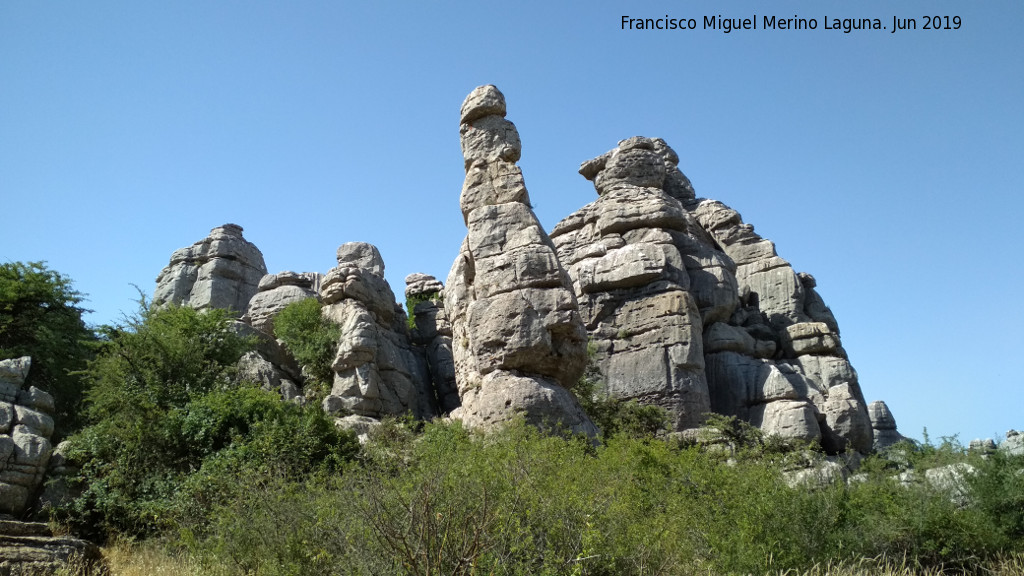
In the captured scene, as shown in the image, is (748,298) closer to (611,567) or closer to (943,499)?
(943,499)

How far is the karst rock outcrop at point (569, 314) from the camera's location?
1873 cm

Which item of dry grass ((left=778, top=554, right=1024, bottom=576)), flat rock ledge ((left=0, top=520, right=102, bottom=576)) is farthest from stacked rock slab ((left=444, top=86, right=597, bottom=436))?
flat rock ledge ((left=0, top=520, right=102, bottom=576))

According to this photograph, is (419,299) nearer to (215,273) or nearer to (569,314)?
(215,273)

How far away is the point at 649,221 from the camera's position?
2961 cm

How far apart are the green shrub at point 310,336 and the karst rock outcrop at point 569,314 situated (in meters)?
0.56

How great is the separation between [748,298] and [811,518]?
21.0 m

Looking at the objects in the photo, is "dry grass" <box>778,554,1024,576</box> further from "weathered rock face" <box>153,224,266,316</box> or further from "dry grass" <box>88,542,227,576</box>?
"weathered rock face" <box>153,224,266,316</box>

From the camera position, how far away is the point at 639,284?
27.7 m

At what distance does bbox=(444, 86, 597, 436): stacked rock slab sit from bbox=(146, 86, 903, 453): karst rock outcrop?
38 mm

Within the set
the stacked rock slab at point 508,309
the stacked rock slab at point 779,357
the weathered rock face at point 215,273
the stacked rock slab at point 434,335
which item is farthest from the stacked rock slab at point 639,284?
the weathered rock face at point 215,273

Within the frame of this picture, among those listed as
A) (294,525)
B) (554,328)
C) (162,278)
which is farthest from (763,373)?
(162,278)

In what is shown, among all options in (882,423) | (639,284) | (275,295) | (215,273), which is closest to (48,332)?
(275,295)

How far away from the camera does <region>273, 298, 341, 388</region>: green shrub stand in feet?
80.7

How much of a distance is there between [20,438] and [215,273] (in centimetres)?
1976
